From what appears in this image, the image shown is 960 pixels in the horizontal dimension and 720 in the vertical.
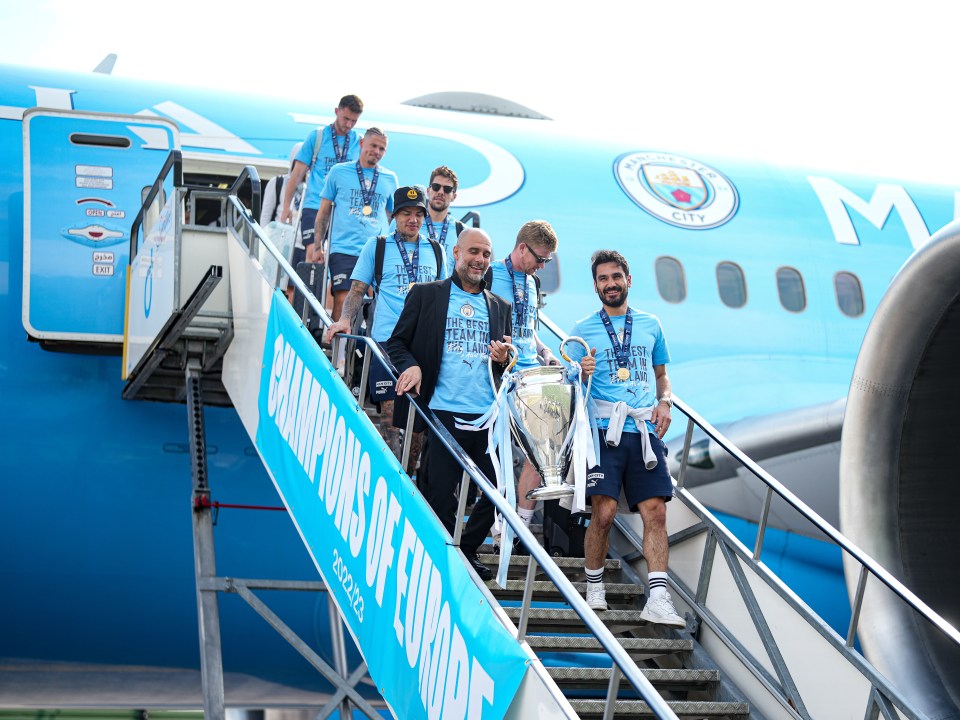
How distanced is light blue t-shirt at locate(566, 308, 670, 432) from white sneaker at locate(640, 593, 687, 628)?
2.32 feet

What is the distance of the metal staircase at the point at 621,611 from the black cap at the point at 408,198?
58cm

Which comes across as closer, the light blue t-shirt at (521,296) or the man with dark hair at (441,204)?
the light blue t-shirt at (521,296)

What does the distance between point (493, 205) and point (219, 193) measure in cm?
260

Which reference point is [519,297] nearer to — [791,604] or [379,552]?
[379,552]


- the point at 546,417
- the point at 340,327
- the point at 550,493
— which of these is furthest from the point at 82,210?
the point at 550,493

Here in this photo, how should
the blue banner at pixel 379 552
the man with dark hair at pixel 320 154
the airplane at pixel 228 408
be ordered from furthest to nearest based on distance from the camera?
the airplane at pixel 228 408
the man with dark hair at pixel 320 154
the blue banner at pixel 379 552

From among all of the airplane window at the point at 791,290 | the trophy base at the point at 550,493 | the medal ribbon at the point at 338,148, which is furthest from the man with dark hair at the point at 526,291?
the airplane window at the point at 791,290

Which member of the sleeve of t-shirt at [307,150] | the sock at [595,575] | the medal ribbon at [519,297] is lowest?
the sock at [595,575]

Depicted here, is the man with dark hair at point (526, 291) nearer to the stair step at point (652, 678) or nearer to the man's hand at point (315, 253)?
the stair step at point (652, 678)

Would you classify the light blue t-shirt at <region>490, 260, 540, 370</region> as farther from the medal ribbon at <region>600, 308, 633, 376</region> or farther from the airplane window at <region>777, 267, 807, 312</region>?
the airplane window at <region>777, 267, 807, 312</region>

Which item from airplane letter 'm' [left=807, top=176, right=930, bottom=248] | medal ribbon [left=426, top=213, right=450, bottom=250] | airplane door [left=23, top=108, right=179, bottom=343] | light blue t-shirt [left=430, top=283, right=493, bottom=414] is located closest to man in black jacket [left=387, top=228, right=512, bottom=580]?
light blue t-shirt [left=430, top=283, right=493, bottom=414]

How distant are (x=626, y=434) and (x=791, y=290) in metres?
5.21

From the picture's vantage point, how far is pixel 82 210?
24.4ft

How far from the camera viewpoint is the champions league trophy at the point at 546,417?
4.17 metres
